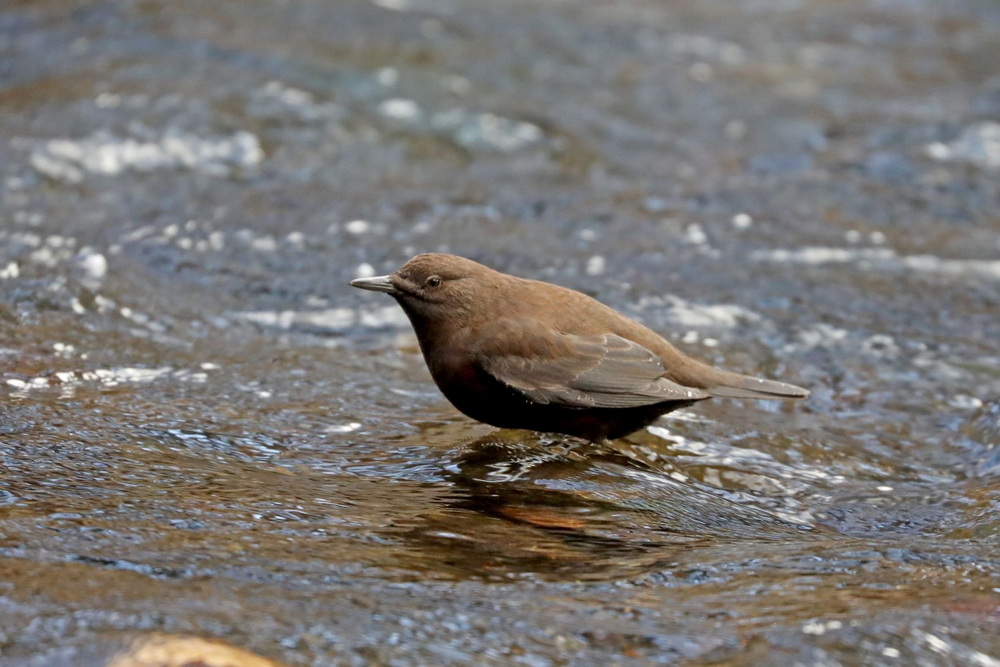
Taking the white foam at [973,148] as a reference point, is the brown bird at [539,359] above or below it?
below

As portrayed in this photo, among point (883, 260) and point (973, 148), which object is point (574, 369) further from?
point (973, 148)

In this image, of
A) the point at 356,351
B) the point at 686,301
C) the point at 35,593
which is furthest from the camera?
the point at 686,301

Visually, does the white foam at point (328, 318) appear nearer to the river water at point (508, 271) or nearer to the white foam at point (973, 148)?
the river water at point (508, 271)

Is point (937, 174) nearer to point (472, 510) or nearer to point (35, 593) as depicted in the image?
point (472, 510)

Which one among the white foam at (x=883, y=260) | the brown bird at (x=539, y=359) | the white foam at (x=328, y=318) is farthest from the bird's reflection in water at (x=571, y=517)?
the white foam at (x=883, y=260)

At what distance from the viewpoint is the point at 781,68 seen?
35.3 feet

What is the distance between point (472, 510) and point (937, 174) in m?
5.50

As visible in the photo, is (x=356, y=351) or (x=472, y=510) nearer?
(x=472, y=510)

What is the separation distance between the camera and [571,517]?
3.78m

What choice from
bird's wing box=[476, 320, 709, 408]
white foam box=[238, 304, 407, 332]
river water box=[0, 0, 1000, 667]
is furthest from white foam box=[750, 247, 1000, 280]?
bird's wing box=[476, 320, 709, 408]

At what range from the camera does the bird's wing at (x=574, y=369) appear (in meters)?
4.36

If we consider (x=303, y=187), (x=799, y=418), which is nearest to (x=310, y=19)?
(x=303, y=187)

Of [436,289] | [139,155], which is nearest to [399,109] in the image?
[139,155]

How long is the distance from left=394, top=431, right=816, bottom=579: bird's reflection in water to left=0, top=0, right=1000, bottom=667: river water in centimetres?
2
